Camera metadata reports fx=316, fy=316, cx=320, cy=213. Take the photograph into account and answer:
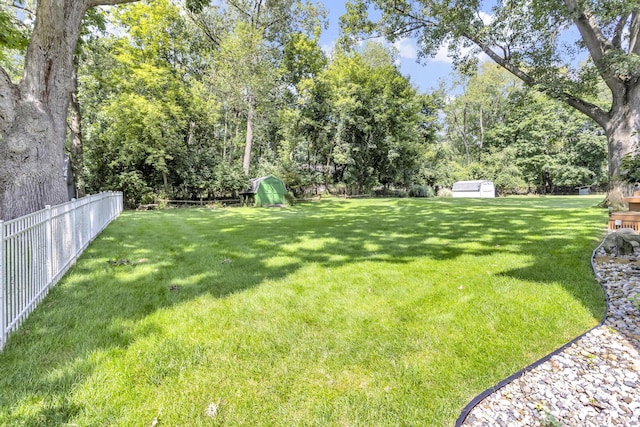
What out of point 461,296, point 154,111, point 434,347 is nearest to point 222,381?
point 434,347

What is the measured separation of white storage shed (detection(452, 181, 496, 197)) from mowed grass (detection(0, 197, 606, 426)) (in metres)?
29.8

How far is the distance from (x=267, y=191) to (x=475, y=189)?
2337 centimetres

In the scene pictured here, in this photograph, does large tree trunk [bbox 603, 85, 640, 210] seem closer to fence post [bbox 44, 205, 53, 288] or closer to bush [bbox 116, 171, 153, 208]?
fence post [bbox 44, 205, 53, 288]

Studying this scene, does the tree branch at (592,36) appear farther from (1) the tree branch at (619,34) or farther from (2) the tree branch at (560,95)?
(2) the tree branch at (560,95)

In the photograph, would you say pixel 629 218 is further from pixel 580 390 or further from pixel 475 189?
pixel 475 189

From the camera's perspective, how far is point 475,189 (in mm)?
33062

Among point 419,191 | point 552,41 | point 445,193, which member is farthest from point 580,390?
point 445,193

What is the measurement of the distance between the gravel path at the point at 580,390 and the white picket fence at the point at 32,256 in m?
3.63

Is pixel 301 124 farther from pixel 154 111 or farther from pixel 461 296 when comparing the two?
pixel 461 296

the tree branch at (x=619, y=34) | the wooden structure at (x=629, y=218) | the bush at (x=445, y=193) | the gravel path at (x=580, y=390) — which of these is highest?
the tree branch at (x=619, y=34)

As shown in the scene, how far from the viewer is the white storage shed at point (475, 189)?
1296 inches

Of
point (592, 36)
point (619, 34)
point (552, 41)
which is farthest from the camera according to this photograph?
point (552, 41)

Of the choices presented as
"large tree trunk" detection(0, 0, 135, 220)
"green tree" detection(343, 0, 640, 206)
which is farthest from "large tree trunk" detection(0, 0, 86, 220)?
"green tree" detection(343, 0, 640, 206)

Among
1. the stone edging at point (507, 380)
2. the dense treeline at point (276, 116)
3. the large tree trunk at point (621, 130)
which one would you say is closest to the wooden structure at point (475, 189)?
the dense treeline at point (276, 116)
